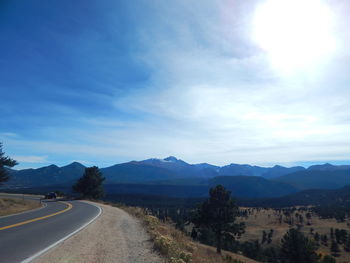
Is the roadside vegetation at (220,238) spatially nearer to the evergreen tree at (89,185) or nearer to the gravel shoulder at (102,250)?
the gravel shoulder at (102,250)

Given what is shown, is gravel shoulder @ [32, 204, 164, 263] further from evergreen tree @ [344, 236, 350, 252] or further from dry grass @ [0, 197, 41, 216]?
evergreen tree @ [344, 236, 350, 252]

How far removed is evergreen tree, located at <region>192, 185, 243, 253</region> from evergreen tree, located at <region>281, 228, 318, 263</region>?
10.9 metres

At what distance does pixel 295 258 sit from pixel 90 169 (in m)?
42.1

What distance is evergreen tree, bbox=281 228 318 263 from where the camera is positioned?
4231 cm

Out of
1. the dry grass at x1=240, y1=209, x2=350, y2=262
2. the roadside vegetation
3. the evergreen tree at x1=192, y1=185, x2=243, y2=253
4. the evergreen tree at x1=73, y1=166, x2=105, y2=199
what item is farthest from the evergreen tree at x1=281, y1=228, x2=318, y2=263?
the evergreen tree at x1=73, y1=166, x2=105, y2=199

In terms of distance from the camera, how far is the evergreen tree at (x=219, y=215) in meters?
39.1

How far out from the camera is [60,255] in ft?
25.6

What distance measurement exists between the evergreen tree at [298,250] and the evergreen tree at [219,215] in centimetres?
1095

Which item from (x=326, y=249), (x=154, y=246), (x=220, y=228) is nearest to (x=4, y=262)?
(x=154, y=246)

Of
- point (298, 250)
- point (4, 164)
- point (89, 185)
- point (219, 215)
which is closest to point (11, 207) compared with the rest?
point (4, 164)

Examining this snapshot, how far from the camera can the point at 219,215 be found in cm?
3934

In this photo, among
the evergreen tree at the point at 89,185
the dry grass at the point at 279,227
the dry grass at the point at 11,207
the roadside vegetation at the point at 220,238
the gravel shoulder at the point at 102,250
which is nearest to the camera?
the gravel shoulder at the point at 102,250

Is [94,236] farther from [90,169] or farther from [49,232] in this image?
[90,169]

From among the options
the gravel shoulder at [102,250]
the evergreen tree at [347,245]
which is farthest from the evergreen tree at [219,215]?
the evergreen tree at [347,245]
